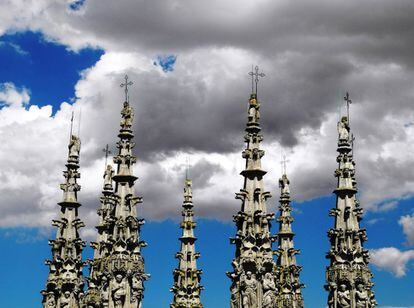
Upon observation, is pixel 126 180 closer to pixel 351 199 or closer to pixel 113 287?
pixel 113 287

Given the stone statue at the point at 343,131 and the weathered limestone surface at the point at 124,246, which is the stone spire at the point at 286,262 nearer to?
the stone statue at the point at 343,131

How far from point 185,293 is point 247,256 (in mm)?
25699

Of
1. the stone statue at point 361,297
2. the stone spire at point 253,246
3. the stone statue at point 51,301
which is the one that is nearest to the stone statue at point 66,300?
the stone statue at point 51,301

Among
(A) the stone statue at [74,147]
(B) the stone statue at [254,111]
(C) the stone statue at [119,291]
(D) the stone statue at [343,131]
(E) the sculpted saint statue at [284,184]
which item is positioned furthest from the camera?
(E) the sculpted saint statue at [284,184]

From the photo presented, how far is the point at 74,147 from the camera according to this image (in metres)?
58.9

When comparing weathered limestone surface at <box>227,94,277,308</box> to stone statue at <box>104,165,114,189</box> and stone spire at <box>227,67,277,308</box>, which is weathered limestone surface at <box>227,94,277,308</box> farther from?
stone statue at <box>104,165,114,189</box>

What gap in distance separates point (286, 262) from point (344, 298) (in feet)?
53.1

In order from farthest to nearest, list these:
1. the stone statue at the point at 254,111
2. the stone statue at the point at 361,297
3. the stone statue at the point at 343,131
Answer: the stone statue at the point at 343,131 < the stone statue at the point at 254,111 < the stone statue at the point at 361,297

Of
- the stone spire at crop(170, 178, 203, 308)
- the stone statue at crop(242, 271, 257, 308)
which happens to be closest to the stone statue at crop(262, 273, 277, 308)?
the stone statue at crop(242, 271, 257, 308)

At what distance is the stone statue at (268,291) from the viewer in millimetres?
43094

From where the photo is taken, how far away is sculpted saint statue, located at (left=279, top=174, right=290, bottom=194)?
66.4 metres

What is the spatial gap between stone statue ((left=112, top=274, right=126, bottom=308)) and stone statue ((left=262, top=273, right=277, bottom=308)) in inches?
399

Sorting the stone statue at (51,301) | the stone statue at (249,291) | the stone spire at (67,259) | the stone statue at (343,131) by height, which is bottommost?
the stone statue at (249,291)

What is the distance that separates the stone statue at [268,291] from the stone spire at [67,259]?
18422 mm
